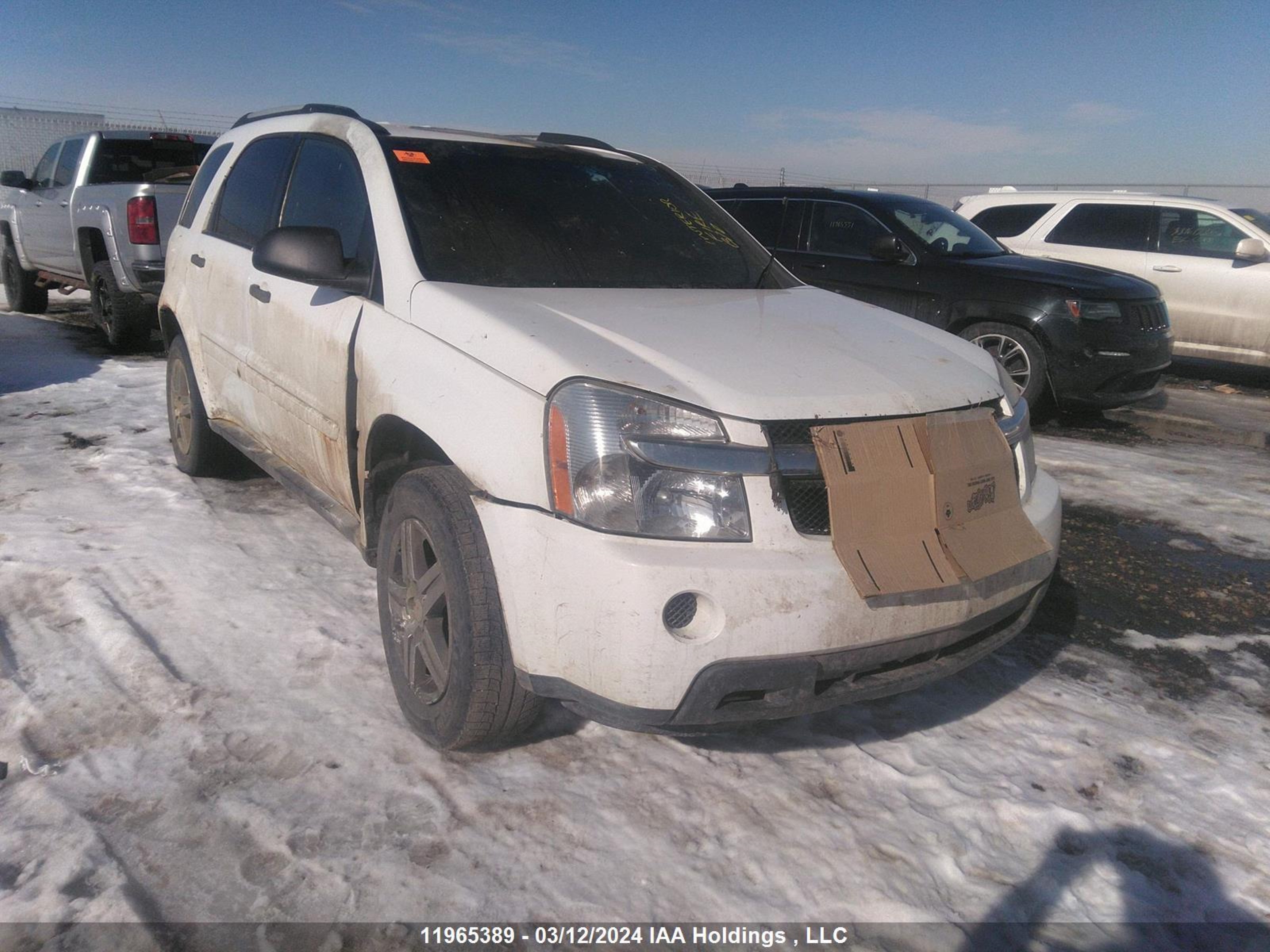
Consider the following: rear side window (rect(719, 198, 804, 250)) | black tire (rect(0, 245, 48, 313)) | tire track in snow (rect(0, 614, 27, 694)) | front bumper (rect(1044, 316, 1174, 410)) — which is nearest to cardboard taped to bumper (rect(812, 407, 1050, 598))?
tire track in snow (rect(0, 614, 27, 694))

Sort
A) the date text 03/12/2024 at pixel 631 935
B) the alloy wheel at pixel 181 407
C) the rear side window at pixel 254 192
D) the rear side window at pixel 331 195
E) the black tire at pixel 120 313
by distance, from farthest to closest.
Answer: the black tire at pixel 120 313 < the alloy wheel at pixel 181 407 < the rear side window at pixel 254 192 < the rear side window at pixel 331 195 < the date text 03/12/2024 at pixel 631 935

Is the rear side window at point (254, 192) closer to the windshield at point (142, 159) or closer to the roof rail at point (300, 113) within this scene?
the roof rail at point (300, 113)

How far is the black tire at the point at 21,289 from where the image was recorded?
10852 millimetres

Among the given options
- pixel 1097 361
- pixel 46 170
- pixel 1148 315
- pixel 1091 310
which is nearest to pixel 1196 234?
pixel 1148 315

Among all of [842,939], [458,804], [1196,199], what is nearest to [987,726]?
[842,939]

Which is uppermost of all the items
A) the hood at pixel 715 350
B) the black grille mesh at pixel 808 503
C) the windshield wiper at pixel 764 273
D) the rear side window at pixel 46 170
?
the rear side window at pixel 46 170

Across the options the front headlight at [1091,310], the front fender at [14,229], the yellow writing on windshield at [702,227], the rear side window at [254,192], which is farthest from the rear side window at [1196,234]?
the front fender at [14,229]

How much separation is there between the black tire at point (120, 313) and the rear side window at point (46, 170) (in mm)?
1856

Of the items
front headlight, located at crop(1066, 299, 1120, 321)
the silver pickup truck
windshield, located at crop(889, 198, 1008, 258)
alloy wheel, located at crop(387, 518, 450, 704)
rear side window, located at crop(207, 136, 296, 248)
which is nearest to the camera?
alloy wheel, located at crop(387, 518, 450, 704)

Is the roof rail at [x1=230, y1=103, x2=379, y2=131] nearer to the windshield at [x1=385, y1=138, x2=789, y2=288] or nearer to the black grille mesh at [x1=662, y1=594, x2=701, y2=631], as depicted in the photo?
the windshield at [x1=385, y1=138, x2=789, y2=288]

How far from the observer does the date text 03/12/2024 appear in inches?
79.9

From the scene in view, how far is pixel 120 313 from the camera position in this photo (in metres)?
8.21

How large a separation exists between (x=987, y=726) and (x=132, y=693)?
A: 2588mm

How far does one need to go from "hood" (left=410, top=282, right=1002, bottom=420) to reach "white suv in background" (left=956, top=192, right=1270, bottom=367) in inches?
294
